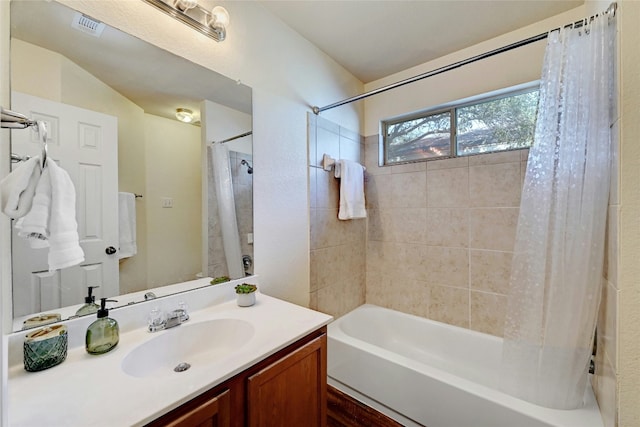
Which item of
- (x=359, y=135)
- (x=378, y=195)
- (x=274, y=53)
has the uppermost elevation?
(x=274, y=53)

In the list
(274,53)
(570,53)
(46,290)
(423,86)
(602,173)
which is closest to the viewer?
(46,290)

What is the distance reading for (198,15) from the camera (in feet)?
4.23

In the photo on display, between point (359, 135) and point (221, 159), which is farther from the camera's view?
point (359, 135)

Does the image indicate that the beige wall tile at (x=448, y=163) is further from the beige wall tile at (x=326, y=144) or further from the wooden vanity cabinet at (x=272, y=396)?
the wooden vanity cabinet at (x=272, y=396)

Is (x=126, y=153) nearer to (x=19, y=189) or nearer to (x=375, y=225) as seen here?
(x=19, y=189)

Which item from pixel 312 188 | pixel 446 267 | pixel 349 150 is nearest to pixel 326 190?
pixel 312 188

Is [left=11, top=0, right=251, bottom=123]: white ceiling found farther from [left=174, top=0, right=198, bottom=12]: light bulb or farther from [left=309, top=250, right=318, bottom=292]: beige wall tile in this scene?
[left=309, top=250, right=318, bottom=292]: beige wall tile

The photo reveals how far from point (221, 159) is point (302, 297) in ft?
3.34

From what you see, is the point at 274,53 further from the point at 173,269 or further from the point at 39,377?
the point at 39,377

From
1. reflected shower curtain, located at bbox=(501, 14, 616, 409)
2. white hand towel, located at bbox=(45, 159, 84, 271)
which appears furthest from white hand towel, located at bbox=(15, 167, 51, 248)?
reflected shower curtain, located at bbox=(501, 14, 616, 409)

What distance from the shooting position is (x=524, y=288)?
51.9 inches

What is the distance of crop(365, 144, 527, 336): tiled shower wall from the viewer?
1.89m

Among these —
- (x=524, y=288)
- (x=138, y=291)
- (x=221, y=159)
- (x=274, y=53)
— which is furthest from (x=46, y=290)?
(x=524, y=288)

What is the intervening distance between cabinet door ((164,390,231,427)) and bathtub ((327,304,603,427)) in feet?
3.49
